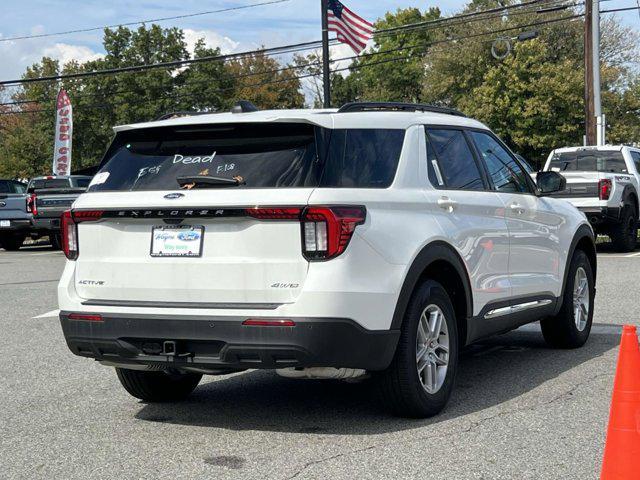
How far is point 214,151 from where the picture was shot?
18.3ft

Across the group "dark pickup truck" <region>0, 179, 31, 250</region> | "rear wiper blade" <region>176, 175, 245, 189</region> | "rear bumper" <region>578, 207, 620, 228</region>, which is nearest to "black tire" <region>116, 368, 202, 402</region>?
"rear wiper blade" <region>176, 175, 245, 189</region>

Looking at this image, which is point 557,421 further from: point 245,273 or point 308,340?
point 245,273

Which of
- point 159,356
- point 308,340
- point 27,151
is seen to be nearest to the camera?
point 308,340

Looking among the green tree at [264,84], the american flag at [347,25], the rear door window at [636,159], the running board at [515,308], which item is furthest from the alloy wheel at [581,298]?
the green tree at [264,84]

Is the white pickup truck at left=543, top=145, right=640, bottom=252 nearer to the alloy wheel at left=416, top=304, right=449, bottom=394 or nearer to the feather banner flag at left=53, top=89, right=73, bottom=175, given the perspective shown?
the alloy wheel at left=416, top=304, right=449, bottom=394

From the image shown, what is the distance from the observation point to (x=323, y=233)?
5.16 metres

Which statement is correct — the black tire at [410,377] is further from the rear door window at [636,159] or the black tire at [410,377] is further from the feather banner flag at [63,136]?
the feather banner flag at [63,136]

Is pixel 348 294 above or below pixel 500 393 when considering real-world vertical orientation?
above

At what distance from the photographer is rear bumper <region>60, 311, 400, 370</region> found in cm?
514

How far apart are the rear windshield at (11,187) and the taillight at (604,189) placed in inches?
618

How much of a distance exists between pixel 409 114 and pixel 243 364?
1.99m

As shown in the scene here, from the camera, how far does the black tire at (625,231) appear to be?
756 inches

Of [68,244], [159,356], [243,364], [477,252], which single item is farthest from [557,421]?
[68,244]

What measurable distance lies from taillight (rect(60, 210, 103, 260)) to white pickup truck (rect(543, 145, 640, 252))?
13.8 m
